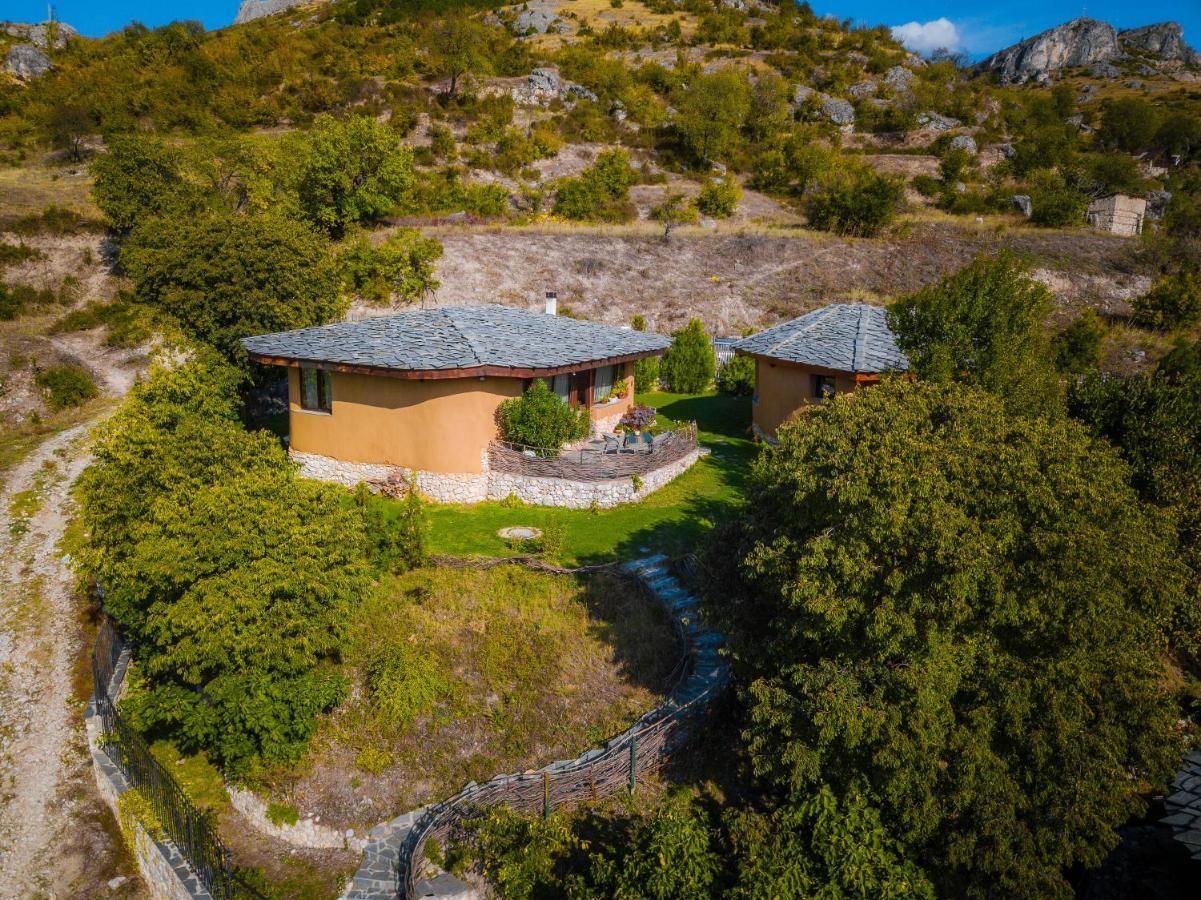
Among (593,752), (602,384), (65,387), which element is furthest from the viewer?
(65,387)

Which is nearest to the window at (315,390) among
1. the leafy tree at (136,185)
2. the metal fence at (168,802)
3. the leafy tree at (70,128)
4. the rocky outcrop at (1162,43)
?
the metal fence at (168,802)

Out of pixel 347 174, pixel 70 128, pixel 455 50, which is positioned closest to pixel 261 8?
pixel 455 50

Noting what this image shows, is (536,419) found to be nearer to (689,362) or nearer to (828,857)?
(828,857)

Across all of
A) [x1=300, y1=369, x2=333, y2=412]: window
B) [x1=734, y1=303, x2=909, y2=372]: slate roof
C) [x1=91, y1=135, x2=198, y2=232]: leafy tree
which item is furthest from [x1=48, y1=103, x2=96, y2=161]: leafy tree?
[x1=734, y1=303, x2=909, y2=372]: slate roof

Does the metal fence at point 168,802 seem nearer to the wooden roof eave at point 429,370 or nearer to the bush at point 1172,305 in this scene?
the wooden roof eave at point 429,370

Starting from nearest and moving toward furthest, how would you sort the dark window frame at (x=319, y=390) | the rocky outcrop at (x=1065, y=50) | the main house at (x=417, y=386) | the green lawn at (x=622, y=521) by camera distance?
1. the green lawn at (x=622, y=521)
2. the main house at (x=417, y=386)
3. the dark window frame at (x=319, y=390)
4. the rocky outcrop at (x=1065, y=50)

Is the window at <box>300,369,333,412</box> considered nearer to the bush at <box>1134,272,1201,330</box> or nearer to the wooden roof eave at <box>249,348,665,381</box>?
the wooden roof eave at <box>249,348,665,381</box>
